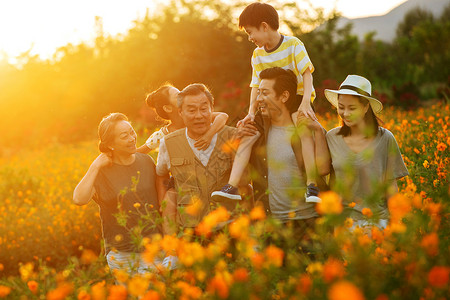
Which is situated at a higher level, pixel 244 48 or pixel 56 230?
pixel 244 48

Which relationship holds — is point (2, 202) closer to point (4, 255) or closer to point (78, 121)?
point (4, 255)

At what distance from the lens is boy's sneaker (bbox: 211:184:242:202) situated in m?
3.26

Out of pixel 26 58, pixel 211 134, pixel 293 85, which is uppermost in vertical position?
pixel 26 58

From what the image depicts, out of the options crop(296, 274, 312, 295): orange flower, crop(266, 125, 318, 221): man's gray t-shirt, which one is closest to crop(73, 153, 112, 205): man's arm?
crop(266, 125, 318, 221): man's gray t-shirt

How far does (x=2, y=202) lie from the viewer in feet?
23.9

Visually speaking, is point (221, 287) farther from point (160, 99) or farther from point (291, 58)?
point (160, 99)

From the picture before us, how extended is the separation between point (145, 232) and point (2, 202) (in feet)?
14.6

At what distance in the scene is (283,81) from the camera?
3410 mm

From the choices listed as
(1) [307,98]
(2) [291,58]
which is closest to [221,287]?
(1) [307,98]

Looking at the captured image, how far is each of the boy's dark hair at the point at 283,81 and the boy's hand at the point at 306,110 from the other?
8 centimetres

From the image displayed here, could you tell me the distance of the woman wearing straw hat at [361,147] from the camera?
125 inches

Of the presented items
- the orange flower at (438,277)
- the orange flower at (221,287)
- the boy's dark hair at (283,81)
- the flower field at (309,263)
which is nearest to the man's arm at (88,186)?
the flower field at (309,263)

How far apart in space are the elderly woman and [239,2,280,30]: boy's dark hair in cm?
123

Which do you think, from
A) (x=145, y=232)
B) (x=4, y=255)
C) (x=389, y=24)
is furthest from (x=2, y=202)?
(x=389, y=24)
